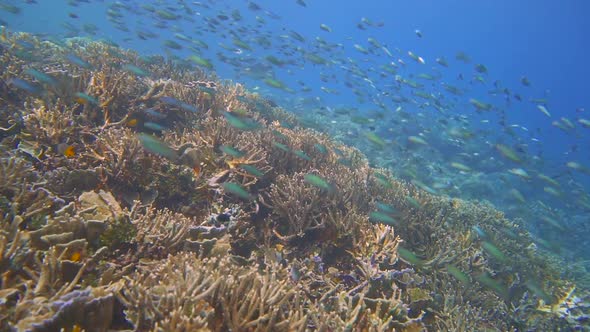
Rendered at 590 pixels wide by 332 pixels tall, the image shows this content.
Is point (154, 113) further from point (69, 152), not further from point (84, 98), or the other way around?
point (69, 152)

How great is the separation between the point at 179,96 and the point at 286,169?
311cm

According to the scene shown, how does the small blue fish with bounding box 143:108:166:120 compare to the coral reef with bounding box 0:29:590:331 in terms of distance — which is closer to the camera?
the coral reef with bounding box 0:29:590:331

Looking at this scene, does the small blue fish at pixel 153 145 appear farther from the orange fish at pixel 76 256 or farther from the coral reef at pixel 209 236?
the orange fish at pixel 76 256

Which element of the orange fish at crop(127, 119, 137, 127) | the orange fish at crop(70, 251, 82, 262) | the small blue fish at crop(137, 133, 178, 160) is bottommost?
the orange fish at crop(127, 119, 137, 127)

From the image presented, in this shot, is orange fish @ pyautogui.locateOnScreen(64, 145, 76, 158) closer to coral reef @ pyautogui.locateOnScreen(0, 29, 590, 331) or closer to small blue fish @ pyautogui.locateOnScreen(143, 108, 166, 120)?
coral reef @ pyautogui.locateOnScreen(0, 29, 590, 331)

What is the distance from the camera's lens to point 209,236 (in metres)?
3.82

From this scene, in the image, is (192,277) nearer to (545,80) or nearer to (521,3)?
(521,3)

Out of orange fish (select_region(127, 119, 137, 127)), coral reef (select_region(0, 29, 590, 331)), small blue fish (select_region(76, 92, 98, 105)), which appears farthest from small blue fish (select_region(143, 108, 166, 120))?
small blue fish (select_region(76, 92, 98, 105))

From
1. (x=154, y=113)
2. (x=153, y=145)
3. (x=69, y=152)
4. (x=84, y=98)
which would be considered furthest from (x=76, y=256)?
(x=154, y=113)

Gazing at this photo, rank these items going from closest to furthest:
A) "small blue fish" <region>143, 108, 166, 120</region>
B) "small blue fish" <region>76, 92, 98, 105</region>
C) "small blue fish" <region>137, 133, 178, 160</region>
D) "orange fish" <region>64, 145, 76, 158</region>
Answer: "small blue fish" <region>137, 133, 178, 160</region>
"orange fish" <region>64, 145, 76, 158</region>
"small blue fish" <region>76, 92, 98, 105</region>
"small blue fish" <region>143, 108, 166, 120</region>

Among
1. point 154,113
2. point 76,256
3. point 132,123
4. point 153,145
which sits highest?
point 153,145

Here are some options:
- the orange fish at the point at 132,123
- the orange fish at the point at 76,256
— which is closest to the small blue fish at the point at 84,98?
the orange fish at the point at 132,123

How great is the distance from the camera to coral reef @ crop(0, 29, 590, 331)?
2.53 meters

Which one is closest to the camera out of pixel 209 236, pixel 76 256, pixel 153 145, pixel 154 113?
pixel 76 256
